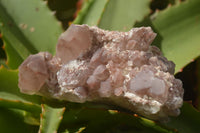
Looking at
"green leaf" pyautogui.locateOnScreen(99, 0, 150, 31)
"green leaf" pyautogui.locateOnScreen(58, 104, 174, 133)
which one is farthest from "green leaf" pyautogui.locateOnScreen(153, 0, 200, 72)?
"green leaf" pyautogui.locateOnScreen(58, 104, 174, 133)

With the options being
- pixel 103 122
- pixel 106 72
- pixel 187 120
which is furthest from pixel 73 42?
pixel 187 120

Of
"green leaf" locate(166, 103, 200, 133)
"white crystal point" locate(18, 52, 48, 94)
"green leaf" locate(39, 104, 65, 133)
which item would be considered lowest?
"green leaf" locate(166, 103, 200, 133)

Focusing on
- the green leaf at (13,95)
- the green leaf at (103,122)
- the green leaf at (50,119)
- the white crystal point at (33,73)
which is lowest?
the green leaf at (103,122)

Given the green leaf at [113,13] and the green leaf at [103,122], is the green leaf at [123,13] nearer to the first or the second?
the green leaf at [113,13]

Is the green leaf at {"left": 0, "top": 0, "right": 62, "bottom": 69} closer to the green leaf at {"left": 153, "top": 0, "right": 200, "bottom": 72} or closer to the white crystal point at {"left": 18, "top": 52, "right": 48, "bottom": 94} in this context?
the white crystal point at {"left": 18, "top": 52, "right": 48, "bottom": 94}

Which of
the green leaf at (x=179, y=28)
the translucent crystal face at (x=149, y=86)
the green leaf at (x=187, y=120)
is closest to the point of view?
the translucent crystal face at (x=149, y=86)

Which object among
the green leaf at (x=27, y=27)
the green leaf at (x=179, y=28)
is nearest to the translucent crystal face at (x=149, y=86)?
the green leaf at (x=179, y=28)
